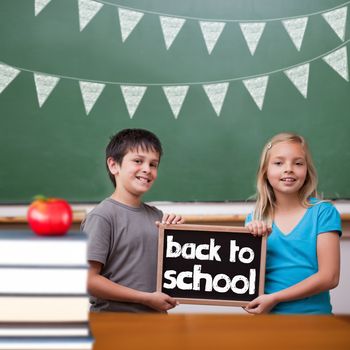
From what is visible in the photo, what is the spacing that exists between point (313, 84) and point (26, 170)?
1255 millimetres

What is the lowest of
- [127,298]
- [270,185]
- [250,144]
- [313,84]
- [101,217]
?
[127,298]

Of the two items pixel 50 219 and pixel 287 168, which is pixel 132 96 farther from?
pixel 50 219

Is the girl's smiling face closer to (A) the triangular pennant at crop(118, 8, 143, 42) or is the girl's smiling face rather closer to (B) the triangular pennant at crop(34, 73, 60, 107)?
(A) the triangular pennant at crop(118, 8, 143, 42)

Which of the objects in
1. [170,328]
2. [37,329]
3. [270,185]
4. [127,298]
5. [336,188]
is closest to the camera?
[37,329]

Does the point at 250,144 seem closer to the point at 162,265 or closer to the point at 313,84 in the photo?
the point at 313,84

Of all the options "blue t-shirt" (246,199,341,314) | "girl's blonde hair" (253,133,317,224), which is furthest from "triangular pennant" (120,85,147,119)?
"blue t-shirt" (246,199,341,314)

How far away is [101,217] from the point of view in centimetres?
160

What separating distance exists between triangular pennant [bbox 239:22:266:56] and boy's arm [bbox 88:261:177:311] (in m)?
1.28

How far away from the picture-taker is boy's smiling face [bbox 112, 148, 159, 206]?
5.68 feet

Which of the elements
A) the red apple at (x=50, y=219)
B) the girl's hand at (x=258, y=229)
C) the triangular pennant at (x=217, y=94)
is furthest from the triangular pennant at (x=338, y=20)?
the red apple at (x=50, y=219)

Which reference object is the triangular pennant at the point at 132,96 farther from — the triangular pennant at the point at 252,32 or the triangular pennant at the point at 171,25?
the triangular pennant at the point at 252,32

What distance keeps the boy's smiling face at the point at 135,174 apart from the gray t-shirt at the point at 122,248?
2.2 inches

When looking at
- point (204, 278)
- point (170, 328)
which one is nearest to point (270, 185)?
point (204, 278)

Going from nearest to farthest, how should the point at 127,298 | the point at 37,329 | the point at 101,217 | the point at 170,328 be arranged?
the point at 37,329 → the point at 170,328 → the point at 127,298 → the point at 101,217
